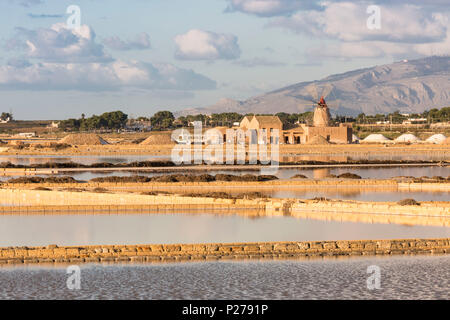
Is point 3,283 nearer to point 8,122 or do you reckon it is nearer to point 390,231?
point 390,231

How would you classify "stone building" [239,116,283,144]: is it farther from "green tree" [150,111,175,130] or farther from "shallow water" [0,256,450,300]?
A: "green tree" [150,111,175,130]

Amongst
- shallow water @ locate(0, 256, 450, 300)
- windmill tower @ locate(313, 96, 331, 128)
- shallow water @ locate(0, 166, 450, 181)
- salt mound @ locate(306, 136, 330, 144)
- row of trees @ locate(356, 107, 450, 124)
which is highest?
row of trees @ locate(356, 107, 450, 124)

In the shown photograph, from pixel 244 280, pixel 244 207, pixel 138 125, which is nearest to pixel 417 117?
pixel 138 125

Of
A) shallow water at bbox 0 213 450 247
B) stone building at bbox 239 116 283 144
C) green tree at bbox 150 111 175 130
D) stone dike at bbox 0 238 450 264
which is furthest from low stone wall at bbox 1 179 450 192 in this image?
green tree at bbox 150 111 175 130

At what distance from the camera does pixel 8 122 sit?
153 metres

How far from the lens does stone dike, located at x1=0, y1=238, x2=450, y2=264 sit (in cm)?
1160

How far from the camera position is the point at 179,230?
49.1ft

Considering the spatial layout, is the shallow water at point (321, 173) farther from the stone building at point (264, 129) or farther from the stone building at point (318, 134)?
the stone building at point (318, 134)

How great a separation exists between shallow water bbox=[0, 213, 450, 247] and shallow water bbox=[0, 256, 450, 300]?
2.44 metres

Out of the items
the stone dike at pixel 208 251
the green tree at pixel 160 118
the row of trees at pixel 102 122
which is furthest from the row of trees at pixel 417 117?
the stone dike at pixel 208 251

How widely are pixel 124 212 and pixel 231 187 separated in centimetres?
818

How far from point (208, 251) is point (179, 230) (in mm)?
3073
